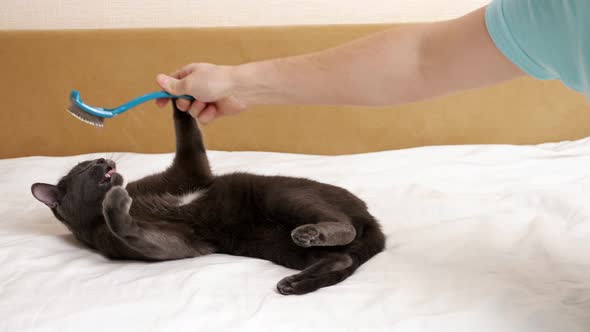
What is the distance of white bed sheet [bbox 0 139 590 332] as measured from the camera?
0.99 meters

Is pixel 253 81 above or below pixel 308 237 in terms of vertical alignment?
above

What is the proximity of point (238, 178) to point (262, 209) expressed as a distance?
142 millimetres

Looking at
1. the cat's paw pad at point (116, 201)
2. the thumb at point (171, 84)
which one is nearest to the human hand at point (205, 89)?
the thumb at point (171, 84)

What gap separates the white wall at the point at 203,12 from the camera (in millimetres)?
2365

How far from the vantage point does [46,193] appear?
144 cm

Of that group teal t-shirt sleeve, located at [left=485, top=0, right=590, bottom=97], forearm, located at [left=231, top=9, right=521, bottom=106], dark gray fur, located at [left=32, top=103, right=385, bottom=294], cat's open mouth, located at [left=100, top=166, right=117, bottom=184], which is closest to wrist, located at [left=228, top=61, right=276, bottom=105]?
forearm, located at [left=231, top=9, right=521, bottom=106]

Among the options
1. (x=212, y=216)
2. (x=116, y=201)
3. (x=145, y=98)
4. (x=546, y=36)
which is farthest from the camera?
(x=212, y=216)

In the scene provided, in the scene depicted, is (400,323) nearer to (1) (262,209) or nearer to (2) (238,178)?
(1) (262,209)

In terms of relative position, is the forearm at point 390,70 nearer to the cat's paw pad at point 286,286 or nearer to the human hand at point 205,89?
the human hand at point 205,89

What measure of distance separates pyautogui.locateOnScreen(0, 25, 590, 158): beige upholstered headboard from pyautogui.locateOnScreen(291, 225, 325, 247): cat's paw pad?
1.18 meters

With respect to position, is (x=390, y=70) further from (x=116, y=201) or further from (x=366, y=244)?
(x=116, y=201)

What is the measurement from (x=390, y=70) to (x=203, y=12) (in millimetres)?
1387

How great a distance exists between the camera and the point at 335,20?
2441mm

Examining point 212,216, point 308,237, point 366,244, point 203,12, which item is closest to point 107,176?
point 212,216
